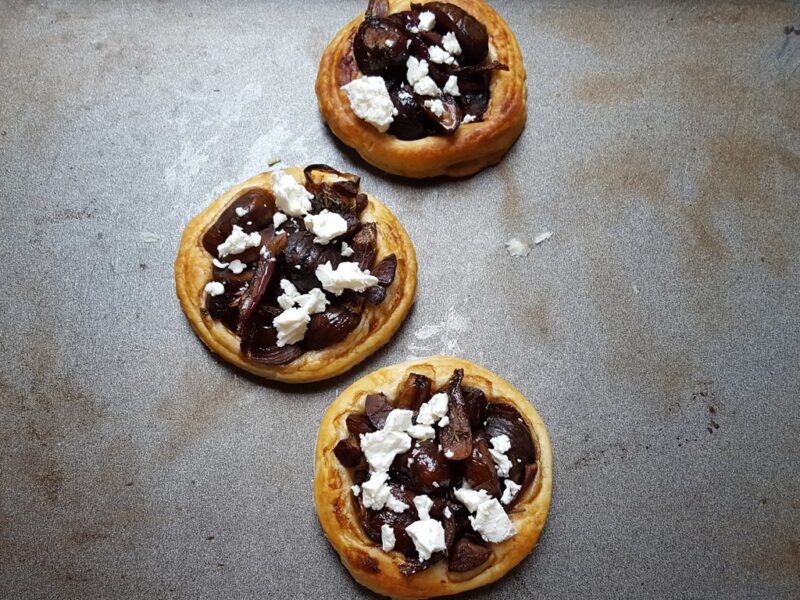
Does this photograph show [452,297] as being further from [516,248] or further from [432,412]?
[432,412]

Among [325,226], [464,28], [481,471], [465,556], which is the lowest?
[465,556]

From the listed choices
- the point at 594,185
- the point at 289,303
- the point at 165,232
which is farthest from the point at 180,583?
the point at 594,185

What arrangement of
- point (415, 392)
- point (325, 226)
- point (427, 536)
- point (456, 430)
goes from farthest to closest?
point (325, 226), point (415, 392), point (456, 430), point (427, 536)

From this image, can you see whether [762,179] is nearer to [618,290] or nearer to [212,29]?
[618,290]

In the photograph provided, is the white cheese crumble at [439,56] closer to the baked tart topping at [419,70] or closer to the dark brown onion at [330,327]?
the baked tart topping at [419,70]

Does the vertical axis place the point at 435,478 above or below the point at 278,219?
below

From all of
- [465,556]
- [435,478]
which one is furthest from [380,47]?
[465,556]

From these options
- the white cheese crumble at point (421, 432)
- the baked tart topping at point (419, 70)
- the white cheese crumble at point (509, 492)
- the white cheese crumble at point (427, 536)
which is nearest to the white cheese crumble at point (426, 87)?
the baked tart topping at point (419, 70)
